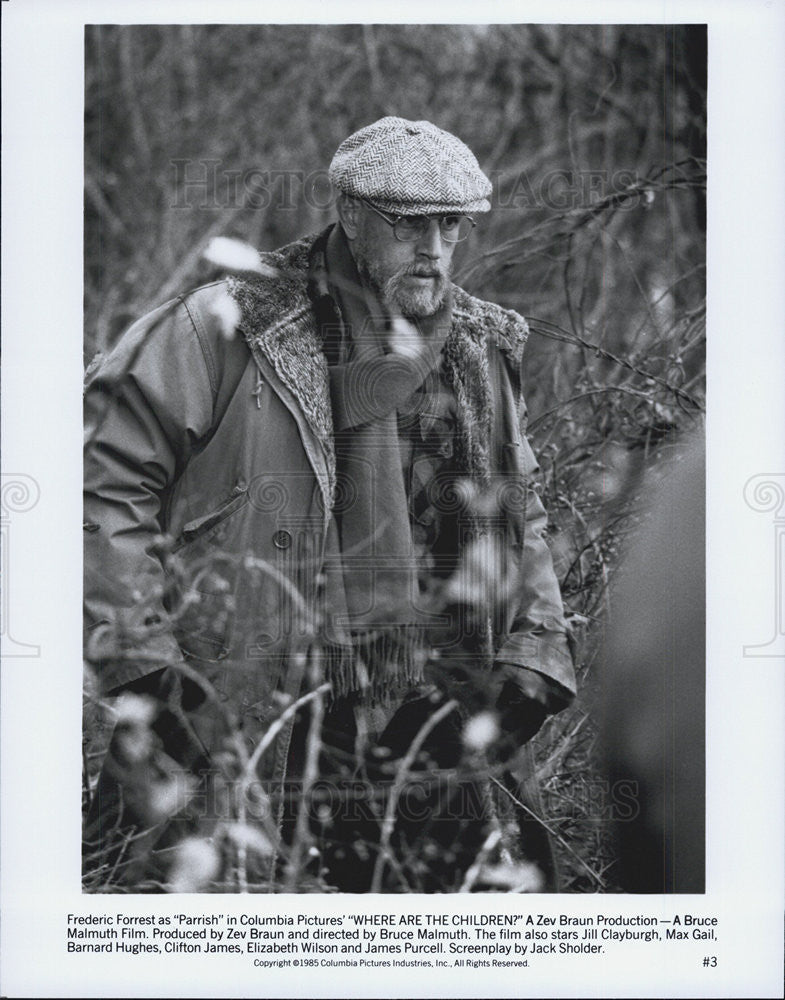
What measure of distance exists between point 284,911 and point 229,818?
26 cm

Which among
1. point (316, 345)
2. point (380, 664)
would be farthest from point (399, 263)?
point (380, 664)

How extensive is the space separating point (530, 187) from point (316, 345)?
71cm

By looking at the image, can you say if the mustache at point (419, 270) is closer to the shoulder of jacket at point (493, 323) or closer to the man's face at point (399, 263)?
the man's face at point (399, 263)

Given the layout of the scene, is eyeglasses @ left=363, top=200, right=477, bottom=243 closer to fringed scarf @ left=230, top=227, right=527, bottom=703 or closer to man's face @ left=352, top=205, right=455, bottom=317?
man's face @ left=352, top=205, right=455, bottom=317

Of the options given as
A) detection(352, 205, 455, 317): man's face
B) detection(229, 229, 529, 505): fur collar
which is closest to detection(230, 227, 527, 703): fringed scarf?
detection(229, 229, 529, 505): fur collar

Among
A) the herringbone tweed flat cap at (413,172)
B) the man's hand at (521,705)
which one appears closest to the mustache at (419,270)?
the herringbone tweed flat cap at (413,172)

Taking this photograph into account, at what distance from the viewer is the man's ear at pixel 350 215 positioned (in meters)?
4.53

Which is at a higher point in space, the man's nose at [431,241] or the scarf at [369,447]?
the man's nose at [431,241]

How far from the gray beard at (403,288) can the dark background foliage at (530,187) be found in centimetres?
24

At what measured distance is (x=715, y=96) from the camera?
4750 mm

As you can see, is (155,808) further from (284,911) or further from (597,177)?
(597,177)

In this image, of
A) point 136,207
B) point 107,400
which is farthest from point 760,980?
point 136,207

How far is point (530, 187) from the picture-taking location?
477cm

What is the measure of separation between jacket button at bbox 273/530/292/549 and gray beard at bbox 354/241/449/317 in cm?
60
